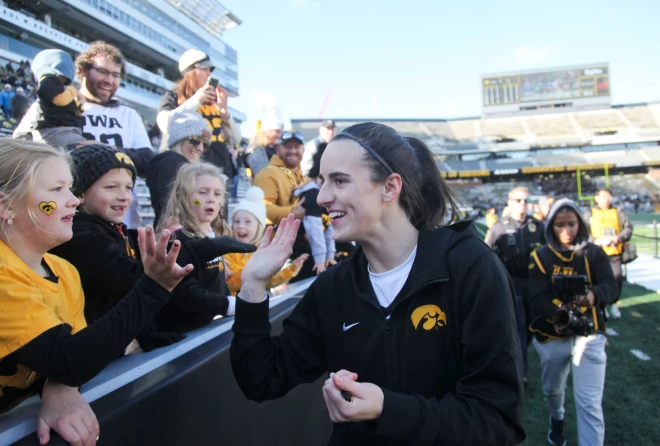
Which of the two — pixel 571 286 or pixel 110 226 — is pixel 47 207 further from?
pixel 571 286

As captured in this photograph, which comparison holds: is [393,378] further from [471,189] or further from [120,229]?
[471,189]

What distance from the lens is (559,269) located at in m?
3.54

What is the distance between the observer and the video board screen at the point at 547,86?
167 ft

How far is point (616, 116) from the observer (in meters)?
49.5

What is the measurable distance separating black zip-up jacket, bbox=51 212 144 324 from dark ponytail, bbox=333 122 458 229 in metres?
0.95

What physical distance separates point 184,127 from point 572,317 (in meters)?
3.05

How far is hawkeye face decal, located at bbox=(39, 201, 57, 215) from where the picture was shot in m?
1.35

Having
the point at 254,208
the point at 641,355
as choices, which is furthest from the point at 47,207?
the point at 641,355

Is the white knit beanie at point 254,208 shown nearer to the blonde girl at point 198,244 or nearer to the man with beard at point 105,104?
the blonde girl at point 198,244

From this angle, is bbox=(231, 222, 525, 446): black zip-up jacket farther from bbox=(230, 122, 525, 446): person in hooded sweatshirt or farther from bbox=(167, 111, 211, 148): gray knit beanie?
bbox=(167, 111, 211, 148): gray knit beanie

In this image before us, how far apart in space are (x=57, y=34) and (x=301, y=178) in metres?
31.5

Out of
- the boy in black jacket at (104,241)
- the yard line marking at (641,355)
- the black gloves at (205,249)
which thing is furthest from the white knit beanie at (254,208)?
the yard line marking at (641,355)

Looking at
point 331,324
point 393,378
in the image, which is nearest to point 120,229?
point 331,324

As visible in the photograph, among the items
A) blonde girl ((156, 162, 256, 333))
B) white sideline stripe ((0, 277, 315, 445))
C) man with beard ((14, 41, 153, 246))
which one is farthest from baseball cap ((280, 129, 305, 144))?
white sideline stripe ((0, 277, 315, 445))
